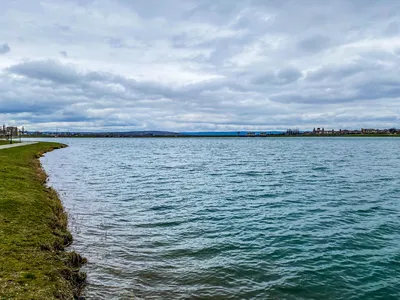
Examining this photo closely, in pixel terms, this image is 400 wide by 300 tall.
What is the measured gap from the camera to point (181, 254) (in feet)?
52.7

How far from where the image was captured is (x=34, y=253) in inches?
507

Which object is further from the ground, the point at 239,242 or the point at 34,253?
the point at 34,253

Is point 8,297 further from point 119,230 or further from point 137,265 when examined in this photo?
point 119,230

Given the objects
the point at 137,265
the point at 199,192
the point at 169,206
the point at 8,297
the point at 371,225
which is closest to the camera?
the point at 8,297

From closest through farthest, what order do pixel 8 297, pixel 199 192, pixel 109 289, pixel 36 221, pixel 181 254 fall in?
pixel 8 297, pixel 109 289, pixel 181 254, pixel 36 221, pixel 199 192

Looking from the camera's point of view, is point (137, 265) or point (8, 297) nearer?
point (8, 297)

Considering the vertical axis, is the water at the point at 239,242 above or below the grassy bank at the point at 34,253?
below

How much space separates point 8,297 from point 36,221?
914cm

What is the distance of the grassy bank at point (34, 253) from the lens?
395 inches

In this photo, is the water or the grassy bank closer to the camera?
the grassy bank

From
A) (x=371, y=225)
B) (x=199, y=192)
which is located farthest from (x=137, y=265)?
(x=199, y=192)

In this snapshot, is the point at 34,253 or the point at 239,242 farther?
the point at 239,242

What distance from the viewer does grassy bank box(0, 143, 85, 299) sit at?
10.0 metres

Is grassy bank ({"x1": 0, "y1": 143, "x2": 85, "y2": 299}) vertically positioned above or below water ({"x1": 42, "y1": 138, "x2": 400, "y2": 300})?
above
